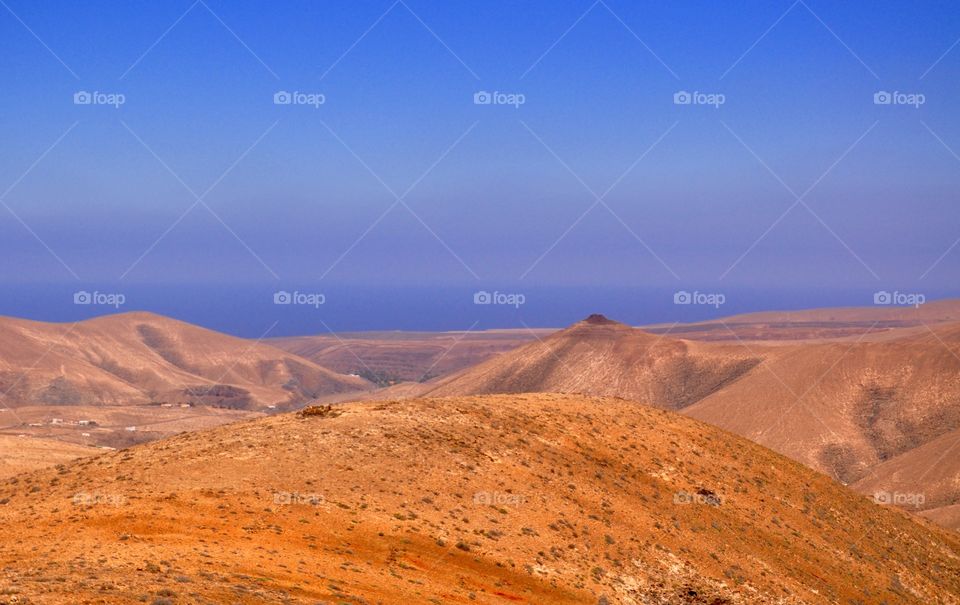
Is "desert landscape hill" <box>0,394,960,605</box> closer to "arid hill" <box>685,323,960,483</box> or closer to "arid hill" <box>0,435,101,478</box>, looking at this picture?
"arid hill" <box>0,435,101,478</box>

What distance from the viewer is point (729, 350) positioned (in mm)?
98938

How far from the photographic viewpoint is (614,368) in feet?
320

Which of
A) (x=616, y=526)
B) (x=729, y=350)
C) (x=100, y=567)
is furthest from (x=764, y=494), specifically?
(x=729, y=350)
